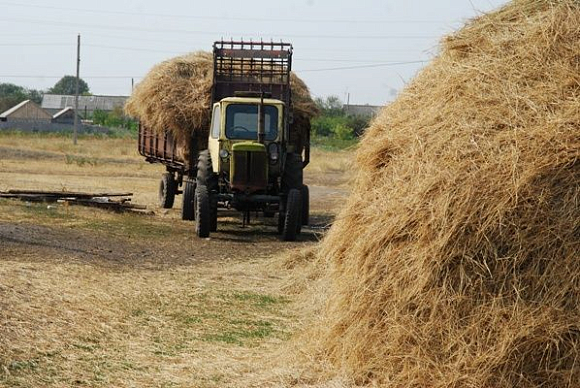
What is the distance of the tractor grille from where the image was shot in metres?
19.0

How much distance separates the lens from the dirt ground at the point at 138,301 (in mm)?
8297

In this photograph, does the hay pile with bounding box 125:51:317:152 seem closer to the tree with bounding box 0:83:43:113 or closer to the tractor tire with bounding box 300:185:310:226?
the tractor tire with bounding box 300:185:310:226

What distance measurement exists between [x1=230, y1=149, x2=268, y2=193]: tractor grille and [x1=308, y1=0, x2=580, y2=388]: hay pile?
10464 millimetres

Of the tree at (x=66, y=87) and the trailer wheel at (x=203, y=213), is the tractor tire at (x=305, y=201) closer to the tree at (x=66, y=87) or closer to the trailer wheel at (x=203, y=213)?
the trailer wheel at (x=203, y=213)

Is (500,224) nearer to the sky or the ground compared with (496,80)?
nearer to the ground

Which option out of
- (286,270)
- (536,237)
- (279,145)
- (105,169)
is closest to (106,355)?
(536,237)

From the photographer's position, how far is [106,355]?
8797 mm

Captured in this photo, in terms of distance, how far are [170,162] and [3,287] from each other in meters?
12.7

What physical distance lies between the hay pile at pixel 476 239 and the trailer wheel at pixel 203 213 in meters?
10.2

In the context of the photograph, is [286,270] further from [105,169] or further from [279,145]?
[105,169]

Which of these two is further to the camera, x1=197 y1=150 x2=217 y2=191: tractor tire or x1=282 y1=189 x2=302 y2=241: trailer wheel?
x1=197 y1=150 x2=217 y2=191: tractor tire

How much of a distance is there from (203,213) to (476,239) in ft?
38.1

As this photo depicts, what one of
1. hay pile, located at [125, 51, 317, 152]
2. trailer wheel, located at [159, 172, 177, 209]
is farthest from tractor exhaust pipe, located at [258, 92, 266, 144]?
trailer wheel, located at [159, 172, 177, 209]

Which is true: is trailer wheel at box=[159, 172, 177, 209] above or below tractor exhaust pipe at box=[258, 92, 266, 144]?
below
